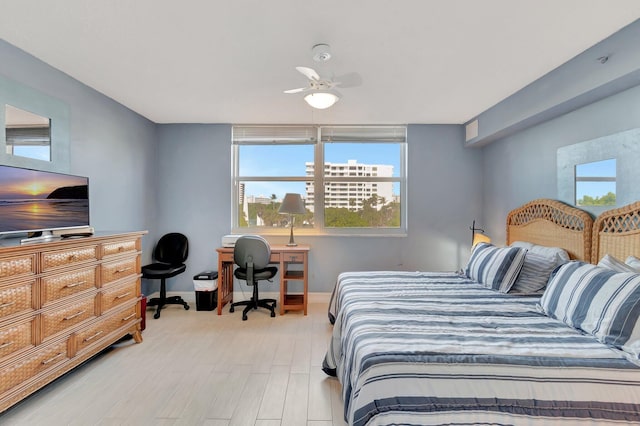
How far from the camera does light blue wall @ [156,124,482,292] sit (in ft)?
14.1

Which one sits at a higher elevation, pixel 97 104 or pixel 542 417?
pixel 97 104

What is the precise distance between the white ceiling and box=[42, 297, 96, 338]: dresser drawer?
6.28 feet

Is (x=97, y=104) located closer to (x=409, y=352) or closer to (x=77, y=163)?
(x=77, y=163)

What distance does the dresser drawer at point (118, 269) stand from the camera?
2541 millimetres

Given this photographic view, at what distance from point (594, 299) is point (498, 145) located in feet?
8.79

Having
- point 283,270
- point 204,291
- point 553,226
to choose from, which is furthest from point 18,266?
point 553,226

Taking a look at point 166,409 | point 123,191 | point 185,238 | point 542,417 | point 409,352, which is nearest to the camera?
point 542,417

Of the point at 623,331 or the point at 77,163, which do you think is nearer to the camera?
the point at 623,331

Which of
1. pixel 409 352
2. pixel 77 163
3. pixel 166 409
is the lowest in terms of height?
pixel 166 409

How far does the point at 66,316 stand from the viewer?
2168 mm

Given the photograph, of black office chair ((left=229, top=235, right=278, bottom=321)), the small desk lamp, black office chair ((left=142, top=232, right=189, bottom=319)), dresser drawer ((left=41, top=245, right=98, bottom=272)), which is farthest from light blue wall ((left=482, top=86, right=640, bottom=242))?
black office chair ((left=142, top=232, right=189, bottom=319))

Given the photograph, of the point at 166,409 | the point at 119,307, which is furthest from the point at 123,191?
the point at 166,409

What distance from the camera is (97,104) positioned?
3.16m

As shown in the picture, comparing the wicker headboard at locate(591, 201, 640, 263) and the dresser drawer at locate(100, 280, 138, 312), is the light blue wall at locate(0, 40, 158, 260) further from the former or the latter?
the wicker headboard at locate(591, 201, 640, 263)
